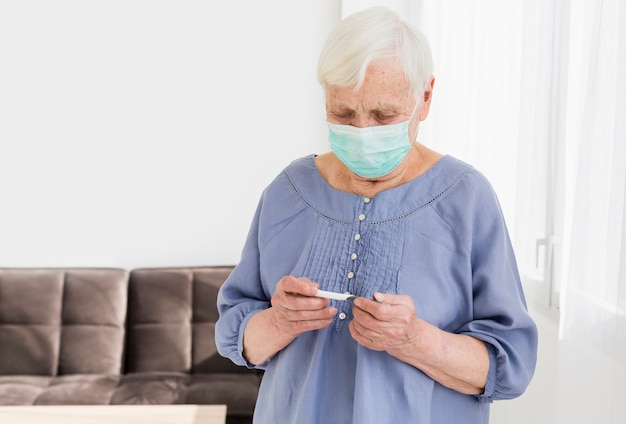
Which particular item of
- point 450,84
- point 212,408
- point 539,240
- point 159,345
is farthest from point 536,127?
point 159,345

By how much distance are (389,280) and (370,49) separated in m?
0.37

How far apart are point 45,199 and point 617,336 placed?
335 cm

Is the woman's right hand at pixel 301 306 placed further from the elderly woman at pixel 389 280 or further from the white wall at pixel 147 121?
the white wall at pixel 147 121

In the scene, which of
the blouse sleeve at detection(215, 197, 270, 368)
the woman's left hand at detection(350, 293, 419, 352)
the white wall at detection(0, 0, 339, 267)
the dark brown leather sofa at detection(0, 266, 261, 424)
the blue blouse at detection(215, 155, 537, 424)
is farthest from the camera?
the white wall at detection(0, 0, 339, 267)

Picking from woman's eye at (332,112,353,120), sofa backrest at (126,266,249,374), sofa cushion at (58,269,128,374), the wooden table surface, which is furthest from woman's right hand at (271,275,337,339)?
sofa cushion at (58,269,128,374)

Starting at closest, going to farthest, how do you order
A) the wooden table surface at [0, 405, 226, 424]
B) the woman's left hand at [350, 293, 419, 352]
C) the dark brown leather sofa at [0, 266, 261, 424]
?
1. the woman's left hand at [350, 293, 419, 352]
2. the wooden table surface at [0, 405, 226, 424]
3. the dark brown leather sofa at [0, 266, 261, 424]

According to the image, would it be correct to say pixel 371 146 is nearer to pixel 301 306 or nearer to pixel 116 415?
pixel 301 306

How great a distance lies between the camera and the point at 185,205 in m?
4.11

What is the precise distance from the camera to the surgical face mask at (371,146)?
3.82ft

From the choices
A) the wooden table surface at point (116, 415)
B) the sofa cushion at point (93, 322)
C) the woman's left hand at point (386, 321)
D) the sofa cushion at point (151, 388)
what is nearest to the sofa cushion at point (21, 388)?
the sofa cushion at point (93, 322)

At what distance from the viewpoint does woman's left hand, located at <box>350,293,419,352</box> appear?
1.04 metres

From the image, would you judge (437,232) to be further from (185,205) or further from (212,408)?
(185,205)

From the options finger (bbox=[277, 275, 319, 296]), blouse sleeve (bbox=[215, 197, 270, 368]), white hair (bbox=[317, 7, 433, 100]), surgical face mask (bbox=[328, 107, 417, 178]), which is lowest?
blouse sleeve (bbox=[215, 197, 270, 368])

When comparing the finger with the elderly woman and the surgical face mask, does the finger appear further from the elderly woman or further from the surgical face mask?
the surgical face mask
